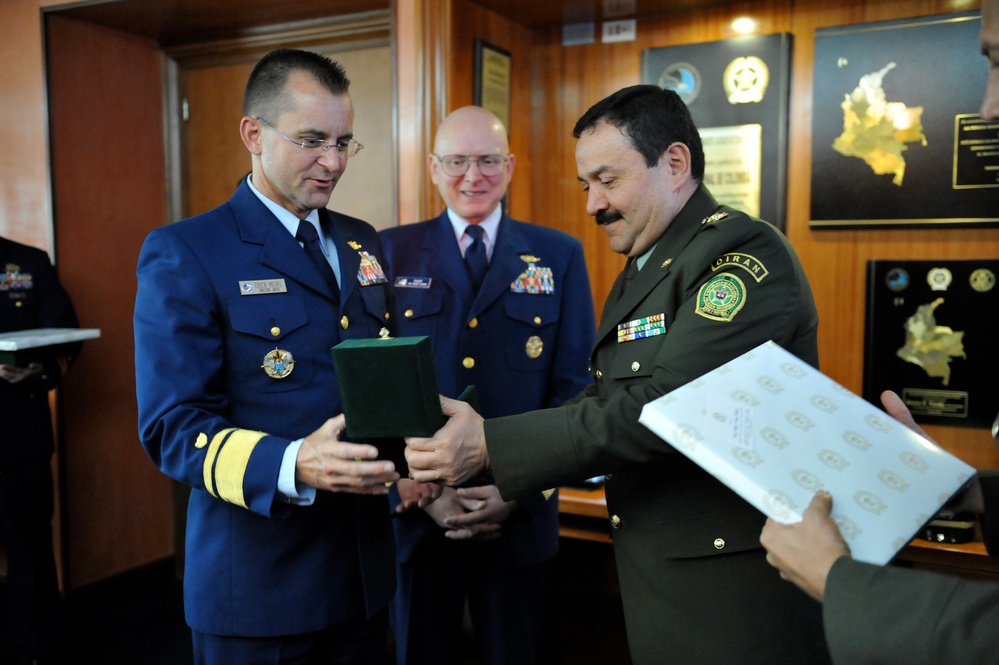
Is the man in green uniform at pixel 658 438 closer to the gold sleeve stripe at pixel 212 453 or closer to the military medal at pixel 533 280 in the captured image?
the gold sleeve stripe at pixel 212 453

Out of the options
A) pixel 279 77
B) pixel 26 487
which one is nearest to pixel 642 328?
pixel 279 77

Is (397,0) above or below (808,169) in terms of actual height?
above

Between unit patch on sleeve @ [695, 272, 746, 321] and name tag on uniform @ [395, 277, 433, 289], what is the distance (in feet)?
3.53

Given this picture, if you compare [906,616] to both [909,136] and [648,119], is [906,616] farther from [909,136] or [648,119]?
[909,136]

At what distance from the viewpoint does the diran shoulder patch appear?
1.47 metres

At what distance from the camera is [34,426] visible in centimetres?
344

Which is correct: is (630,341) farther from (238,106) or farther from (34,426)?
(238,106)

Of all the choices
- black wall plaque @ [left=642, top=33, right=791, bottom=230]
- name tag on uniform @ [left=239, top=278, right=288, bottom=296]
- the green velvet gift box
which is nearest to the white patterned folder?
the green velvet gift box

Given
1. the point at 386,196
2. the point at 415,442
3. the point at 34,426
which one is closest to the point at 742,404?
the point at 415,442

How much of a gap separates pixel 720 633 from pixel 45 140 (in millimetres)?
3709

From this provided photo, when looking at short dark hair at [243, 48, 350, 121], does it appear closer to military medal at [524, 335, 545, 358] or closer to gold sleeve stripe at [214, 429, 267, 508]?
gold sleeve stripe at [214, 429, 267, 508]

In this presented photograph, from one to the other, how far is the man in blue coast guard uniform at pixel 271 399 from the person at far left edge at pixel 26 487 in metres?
2.01

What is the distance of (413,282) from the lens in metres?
2.41

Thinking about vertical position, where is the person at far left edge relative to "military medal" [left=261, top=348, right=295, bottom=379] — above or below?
below
